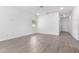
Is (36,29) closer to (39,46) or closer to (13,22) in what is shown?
(13,22)

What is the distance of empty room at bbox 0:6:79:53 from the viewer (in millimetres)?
3090

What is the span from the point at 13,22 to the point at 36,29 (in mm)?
3663

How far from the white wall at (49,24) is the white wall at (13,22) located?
1.83m

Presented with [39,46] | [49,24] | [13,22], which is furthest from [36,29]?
[39,46]

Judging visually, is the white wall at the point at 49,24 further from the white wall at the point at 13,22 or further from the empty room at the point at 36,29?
the white wall at the point at 13,22

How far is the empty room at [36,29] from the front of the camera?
309 cm

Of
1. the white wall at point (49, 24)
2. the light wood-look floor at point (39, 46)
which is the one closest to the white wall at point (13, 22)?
the light wood-look floor at point (39, 46)

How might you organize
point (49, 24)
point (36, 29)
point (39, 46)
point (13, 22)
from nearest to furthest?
point (39, 46) → point (13, 22) → point (49, 24) → point (36, 29)

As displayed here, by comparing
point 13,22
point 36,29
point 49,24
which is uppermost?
point 13,22

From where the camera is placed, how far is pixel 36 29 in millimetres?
8555
